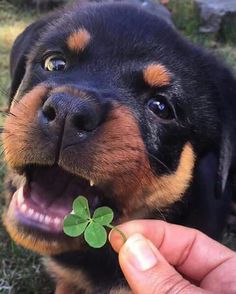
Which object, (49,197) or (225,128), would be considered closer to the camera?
(49,197)

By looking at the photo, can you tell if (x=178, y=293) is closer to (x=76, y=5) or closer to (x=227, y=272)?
(x=227, y=272)

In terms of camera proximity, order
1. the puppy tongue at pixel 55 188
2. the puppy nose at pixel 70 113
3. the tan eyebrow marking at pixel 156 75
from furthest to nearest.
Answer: the tan eyebrow marking at pixel 156 75
the puppy tongue at pixel 55 188
the puppy nose at pixel 70 113

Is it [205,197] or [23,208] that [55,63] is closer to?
[23,208]

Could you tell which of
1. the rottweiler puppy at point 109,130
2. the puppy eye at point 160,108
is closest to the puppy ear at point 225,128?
the rottweiler puppy at point 109,130

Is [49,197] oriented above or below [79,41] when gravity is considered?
below

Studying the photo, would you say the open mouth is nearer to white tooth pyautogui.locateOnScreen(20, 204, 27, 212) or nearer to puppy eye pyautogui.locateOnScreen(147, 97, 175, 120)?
white tooth pyautogui.locateOnScreen(20, 204, 27, 212)

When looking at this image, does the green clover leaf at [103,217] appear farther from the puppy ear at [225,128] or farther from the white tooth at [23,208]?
the puppy ear at [225,128]

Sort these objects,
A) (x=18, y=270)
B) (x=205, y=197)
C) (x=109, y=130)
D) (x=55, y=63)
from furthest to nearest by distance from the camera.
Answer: (x=18, y=270)
(x=205, y=197)
(x=55, y=63)
(x=109, y=130)

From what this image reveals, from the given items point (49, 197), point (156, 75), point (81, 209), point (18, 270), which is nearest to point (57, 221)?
point (49, 197)
